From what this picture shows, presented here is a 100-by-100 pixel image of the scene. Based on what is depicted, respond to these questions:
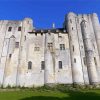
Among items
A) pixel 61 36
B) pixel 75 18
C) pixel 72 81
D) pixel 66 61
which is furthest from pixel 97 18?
pixel 72 81

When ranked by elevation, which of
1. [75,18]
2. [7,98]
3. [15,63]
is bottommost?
[7,98]

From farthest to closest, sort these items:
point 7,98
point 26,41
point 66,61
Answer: point 26,41
point 66,61
point 7,98

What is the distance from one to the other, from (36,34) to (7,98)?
1035 inches

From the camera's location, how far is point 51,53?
47.9m

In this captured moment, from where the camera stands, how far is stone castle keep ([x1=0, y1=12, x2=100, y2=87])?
44562 mm

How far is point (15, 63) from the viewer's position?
152 feet

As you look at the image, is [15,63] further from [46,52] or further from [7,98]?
[7,98]

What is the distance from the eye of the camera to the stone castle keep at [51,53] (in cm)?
4456

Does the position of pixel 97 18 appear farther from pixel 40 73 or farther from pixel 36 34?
pixel 40 73

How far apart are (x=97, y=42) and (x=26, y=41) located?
62.3ft

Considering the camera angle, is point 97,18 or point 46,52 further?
point 97,18

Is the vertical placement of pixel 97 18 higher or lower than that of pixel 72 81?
higher

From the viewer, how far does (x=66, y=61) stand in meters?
46.9

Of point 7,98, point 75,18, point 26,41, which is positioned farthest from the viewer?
point 75,18
